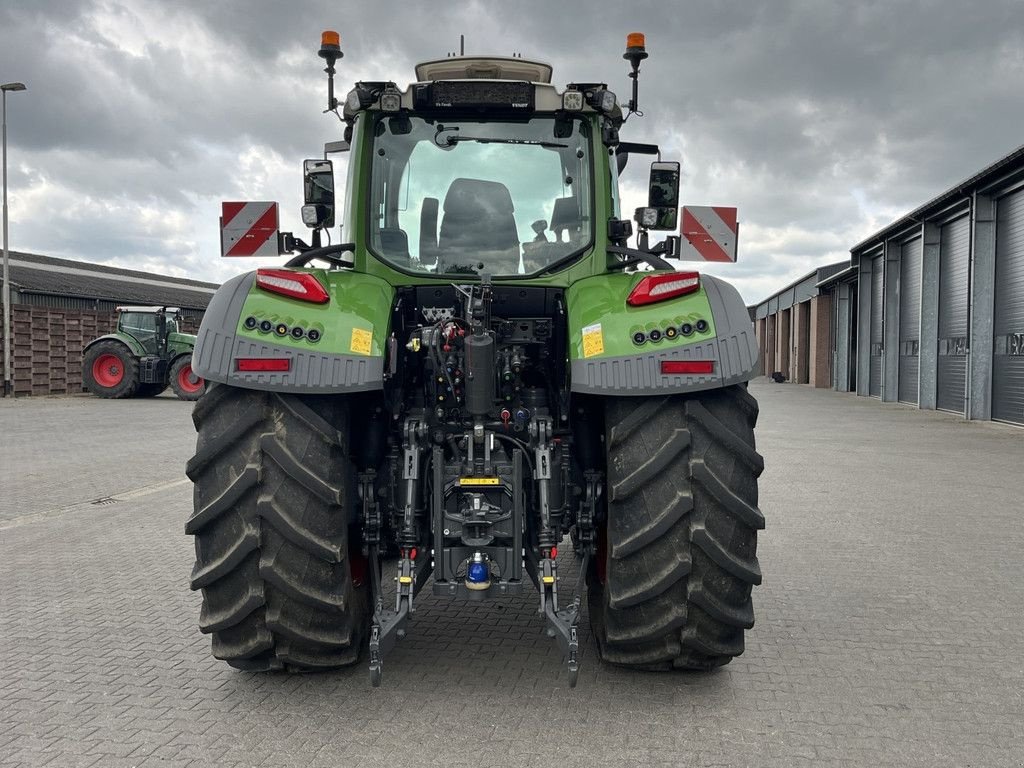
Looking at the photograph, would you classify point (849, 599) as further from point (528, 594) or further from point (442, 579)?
point (442, 579)

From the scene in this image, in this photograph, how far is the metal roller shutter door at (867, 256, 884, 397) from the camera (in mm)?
27078

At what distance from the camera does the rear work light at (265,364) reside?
338cm

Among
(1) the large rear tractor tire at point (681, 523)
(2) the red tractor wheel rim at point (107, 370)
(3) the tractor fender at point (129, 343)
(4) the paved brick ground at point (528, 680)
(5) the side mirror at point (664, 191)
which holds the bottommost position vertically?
(4) the paved brick ground at point (528, 680)

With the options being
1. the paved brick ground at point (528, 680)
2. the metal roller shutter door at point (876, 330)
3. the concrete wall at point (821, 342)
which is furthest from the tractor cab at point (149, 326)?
the concrete wall at point (821, 342)

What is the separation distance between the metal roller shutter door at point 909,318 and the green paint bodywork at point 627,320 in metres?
20.8

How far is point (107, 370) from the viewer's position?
78.2 feet

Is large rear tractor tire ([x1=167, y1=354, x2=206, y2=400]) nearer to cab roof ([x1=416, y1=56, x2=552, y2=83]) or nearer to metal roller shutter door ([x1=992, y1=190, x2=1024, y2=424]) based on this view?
metal roller shutter door ([x1=992, y1=190, x2=1024, y2=424])

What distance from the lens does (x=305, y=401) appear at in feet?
11.4

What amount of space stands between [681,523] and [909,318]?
22864mm

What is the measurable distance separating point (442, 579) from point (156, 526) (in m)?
4.48

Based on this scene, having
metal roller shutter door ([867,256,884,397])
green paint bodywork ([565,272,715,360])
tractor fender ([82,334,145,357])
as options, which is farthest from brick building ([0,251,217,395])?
green paint bodywork ([565,272,715,360])

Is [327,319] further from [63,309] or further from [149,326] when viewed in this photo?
[63,309]

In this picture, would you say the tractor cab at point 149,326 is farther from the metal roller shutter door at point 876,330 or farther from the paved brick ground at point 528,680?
the metal roller shutter door at point 876,330

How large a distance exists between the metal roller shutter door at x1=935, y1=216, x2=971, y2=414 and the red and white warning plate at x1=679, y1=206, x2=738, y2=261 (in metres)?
15.3
